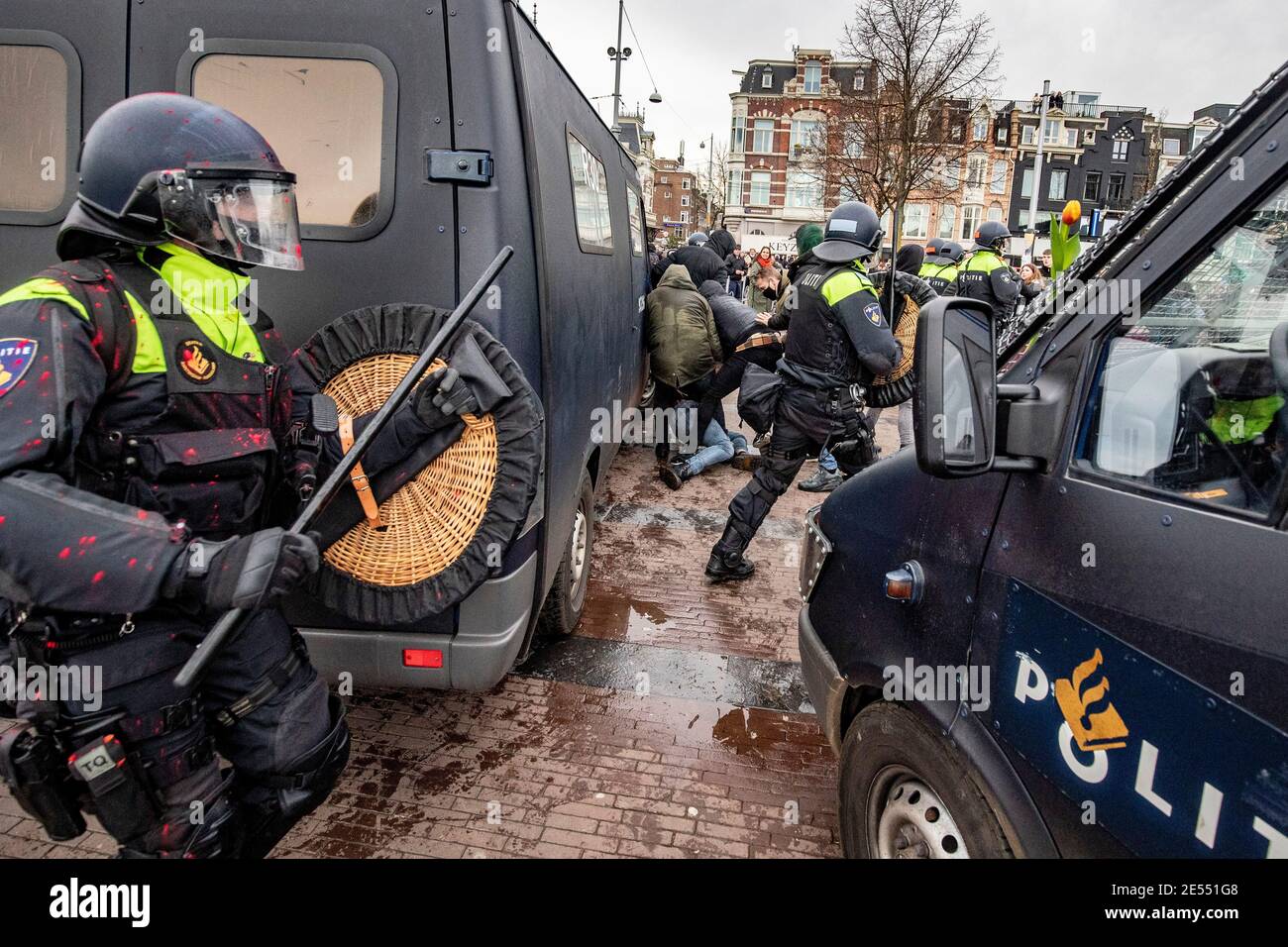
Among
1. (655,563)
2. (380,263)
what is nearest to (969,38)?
(655,563)

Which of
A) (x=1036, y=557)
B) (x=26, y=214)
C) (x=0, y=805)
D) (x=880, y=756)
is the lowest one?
(x=0, y=805)

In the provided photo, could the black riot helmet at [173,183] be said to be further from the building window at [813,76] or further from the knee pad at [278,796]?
the building window at [813,76]

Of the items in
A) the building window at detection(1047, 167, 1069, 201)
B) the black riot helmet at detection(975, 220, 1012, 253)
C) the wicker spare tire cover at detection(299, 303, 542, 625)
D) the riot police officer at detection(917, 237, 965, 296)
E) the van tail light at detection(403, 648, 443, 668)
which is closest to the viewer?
the wicker spare tire cover at detection(299, 303, 542, 625)

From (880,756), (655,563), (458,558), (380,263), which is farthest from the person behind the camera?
(655,563)

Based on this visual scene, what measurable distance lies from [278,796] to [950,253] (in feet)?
30.2

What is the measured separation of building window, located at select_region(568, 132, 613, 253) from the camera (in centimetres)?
347

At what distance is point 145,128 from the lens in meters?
1.71

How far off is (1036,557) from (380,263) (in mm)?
2107

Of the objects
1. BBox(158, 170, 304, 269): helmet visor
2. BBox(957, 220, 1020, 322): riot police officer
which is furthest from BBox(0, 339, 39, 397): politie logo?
BBox(957, 220, 1020, 322): riot police officer

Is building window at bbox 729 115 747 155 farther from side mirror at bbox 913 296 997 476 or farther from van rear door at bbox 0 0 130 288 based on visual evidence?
side mirror at bbox 913 296 997 476

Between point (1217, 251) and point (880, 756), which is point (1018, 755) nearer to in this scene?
point (880, 756)

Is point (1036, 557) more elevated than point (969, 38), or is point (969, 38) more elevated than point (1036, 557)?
point (969, 38)

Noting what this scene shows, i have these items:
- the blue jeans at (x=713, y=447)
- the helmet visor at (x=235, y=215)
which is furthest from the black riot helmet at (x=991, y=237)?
the helmet visor at (x=235, y=215)
